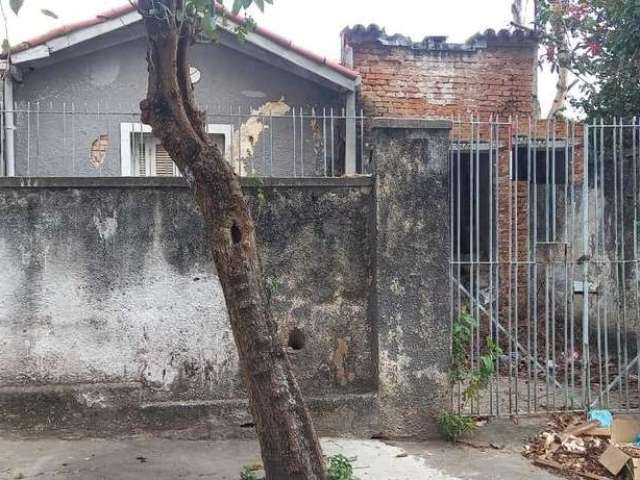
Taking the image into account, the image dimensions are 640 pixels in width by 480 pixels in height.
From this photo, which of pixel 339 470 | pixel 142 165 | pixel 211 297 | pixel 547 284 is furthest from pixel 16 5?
pixel 142 165

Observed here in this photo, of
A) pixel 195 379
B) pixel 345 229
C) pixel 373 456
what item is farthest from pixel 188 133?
pixel 373 456

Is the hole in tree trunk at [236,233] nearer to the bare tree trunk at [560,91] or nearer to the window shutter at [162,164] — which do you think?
the window shutter at [162,164]

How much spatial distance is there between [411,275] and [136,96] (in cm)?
453

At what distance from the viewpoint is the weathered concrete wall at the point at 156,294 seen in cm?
492

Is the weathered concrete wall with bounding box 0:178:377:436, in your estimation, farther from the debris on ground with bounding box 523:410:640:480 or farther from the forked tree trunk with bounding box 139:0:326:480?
the forked tree trunk with bounding box 139:0:326:480

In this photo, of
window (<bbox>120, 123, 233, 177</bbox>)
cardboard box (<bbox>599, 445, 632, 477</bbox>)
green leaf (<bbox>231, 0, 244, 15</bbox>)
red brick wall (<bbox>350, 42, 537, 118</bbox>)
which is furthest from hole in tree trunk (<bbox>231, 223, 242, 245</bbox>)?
red brick wall (<bbox>350, 42, 537, 118</bbox>)

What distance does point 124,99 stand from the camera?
311 inches

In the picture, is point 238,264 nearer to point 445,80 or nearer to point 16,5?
point 16,5

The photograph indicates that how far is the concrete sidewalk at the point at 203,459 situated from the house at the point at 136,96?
10.9 ft

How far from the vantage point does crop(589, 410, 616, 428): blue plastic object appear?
5.17 meters

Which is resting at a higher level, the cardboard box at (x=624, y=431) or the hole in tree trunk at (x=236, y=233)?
the hole in tree trunk at (x=236, y=233)

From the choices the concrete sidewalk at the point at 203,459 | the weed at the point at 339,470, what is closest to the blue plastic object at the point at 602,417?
the concrete sidewalk at the point at 203,459

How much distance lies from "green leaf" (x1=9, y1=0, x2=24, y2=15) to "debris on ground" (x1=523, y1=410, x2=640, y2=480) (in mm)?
4292

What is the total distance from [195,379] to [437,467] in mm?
1887
